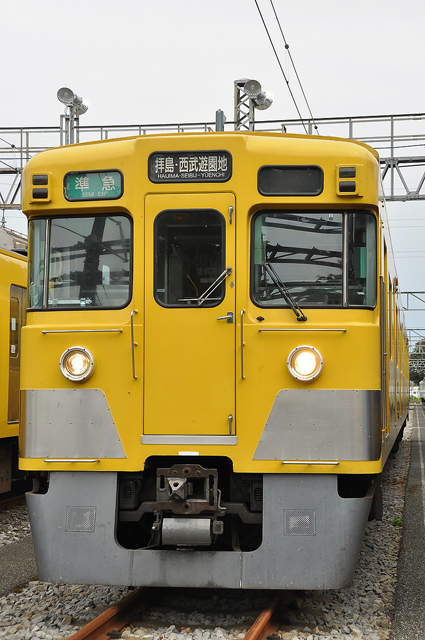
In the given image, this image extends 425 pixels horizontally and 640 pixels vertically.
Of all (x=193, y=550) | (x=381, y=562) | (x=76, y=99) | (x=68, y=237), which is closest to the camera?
(x=193, y=550)

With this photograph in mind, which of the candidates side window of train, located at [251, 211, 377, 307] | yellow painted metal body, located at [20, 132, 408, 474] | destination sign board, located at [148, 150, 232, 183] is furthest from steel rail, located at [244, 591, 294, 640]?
destination sign board, located at [148, 150, 232, 183]

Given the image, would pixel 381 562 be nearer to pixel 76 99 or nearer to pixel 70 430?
pixel 70 430

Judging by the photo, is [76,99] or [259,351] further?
[76,99]

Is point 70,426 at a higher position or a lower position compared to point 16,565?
higher

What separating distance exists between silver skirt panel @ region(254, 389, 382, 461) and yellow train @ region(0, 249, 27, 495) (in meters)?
5.28

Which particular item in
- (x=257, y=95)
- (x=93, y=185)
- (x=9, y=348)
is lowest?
(x=9, y=348)

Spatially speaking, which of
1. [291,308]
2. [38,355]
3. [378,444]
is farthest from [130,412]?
[378,444]

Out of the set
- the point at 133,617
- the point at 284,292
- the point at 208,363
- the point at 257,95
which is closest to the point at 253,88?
the point at 257,95

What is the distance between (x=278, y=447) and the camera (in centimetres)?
477

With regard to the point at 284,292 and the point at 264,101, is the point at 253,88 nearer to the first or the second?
the point at 264,101

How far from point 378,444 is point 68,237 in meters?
2.62

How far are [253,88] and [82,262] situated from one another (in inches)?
430

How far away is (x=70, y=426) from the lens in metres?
4.92

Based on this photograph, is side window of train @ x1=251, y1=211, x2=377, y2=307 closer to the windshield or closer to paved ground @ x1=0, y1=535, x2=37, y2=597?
the windshield
